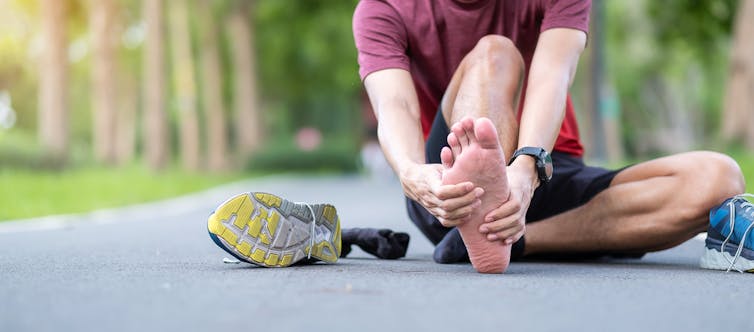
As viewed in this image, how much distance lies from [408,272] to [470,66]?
0.80 metres

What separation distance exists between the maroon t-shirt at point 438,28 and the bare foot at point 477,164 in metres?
0.96

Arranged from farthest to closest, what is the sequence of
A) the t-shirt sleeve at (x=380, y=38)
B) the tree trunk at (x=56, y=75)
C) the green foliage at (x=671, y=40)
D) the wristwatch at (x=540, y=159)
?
1. the green foliage at (x=671, y=40)
2. the tree trunk at (x=56, y=75)
3. the t-shirt sleeve at (x=380, y=38)
4. the wristwatch at (x=540, y=159)

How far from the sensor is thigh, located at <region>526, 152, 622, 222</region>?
179 inches

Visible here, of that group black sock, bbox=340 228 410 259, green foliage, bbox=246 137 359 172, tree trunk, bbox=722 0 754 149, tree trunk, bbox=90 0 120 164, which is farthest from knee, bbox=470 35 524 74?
green foliage, bbox=246 137 359 172

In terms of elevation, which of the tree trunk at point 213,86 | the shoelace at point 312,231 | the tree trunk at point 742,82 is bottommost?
the tree trunk at point 213,86

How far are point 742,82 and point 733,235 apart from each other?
50.7 feet

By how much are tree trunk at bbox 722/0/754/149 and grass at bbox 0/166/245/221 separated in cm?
933

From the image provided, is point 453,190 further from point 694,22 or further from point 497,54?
point 694,22

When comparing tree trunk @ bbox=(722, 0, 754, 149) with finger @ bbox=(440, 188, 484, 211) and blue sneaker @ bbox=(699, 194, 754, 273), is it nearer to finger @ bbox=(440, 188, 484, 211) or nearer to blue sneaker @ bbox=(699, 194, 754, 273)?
blue sneaker @ bbox=(699, 194, 754, 273)

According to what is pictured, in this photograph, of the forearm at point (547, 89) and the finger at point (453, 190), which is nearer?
the finger at point (453, 190)

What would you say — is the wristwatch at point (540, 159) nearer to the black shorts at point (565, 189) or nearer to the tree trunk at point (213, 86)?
the black shorts at point (565, 189)

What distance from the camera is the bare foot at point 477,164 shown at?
3.32 meters

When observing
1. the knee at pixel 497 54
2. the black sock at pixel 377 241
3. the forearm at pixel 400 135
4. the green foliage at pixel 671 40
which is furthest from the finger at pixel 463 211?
the green foliage at pixel 671 40

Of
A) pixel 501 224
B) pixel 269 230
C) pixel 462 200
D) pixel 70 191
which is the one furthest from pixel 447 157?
pixel 70 191
